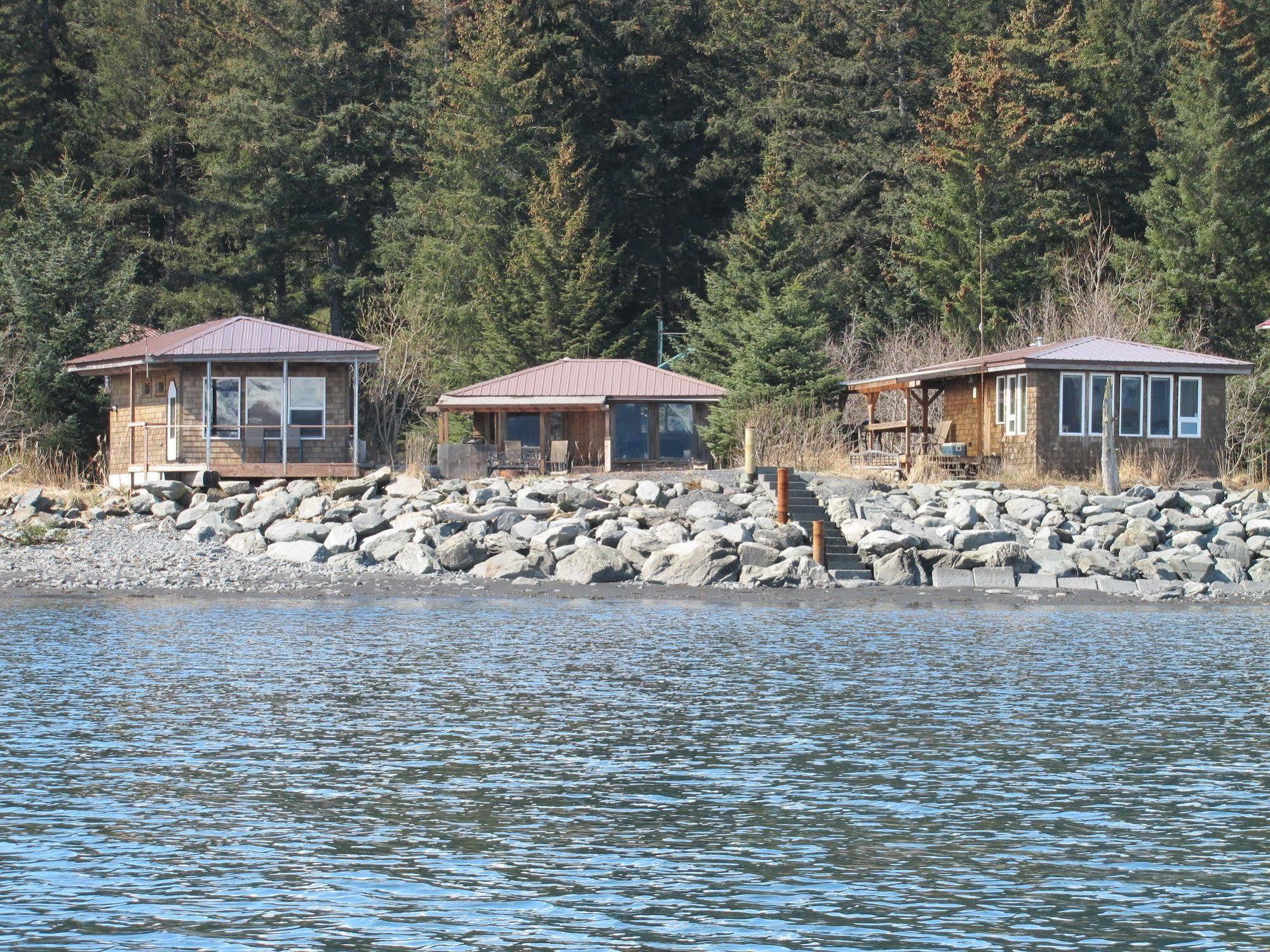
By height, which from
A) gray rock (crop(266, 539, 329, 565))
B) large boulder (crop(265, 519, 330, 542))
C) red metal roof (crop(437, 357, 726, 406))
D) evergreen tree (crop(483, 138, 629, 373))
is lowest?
gray rock (crop(266, 539, 329, 565))

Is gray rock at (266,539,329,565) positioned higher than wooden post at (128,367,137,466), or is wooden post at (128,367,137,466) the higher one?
wooden post at (128,367,137,466)

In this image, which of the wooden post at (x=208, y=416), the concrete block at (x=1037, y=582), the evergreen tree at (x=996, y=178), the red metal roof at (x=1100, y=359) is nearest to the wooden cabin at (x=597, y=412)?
the wooden post at (x=208, y=416)

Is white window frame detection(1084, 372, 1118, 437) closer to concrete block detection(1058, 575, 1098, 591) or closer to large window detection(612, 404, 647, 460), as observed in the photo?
concrete block detection(1058, 575, 1098, 591)

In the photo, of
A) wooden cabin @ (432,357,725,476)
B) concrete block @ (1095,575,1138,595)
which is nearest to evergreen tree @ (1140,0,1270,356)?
wooden cabin @ (432,357,725,476)

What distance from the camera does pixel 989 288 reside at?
5194 cm

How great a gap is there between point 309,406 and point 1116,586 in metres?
19.3

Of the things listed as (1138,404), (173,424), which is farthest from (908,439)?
(173,424)

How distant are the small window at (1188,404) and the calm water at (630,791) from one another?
1538 cm

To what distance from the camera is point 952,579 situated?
2969 centimetres

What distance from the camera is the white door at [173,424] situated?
37125mm

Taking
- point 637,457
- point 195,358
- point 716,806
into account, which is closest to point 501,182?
point 637,457

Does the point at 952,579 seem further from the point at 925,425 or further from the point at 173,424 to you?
the point at 173,424

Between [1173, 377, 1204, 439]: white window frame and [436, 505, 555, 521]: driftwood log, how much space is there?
15894 mm

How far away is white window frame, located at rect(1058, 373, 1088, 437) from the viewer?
37.2 meters
